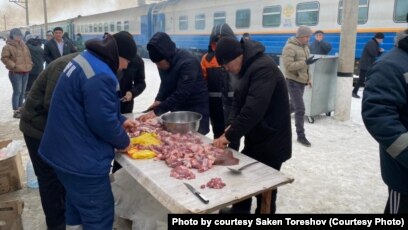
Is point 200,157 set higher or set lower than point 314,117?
higher

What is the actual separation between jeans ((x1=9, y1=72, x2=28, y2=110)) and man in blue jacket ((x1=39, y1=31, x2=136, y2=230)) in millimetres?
6455

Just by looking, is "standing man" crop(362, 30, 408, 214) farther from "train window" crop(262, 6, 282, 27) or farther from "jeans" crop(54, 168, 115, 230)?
"train window" crop(262, 6, 282, 27)

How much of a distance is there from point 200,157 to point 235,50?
0.92 metres

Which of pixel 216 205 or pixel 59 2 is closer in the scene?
pixel 216 205

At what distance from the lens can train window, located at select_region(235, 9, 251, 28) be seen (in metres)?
13.5

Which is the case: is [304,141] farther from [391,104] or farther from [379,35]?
[379,35]

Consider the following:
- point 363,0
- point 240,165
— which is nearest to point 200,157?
point 240,165

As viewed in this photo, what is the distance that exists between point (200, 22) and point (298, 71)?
10838mm

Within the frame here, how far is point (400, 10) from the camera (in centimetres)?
923

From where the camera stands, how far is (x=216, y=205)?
209cm

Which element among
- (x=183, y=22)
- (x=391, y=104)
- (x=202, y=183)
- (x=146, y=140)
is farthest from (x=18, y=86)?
(x=183, y=22)

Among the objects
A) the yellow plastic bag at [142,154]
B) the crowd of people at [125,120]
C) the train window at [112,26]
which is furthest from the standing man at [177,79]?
the train window at [112,26]

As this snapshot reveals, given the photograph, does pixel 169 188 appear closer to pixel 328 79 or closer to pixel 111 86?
pixel 111 86

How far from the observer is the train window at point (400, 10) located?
9094mm
